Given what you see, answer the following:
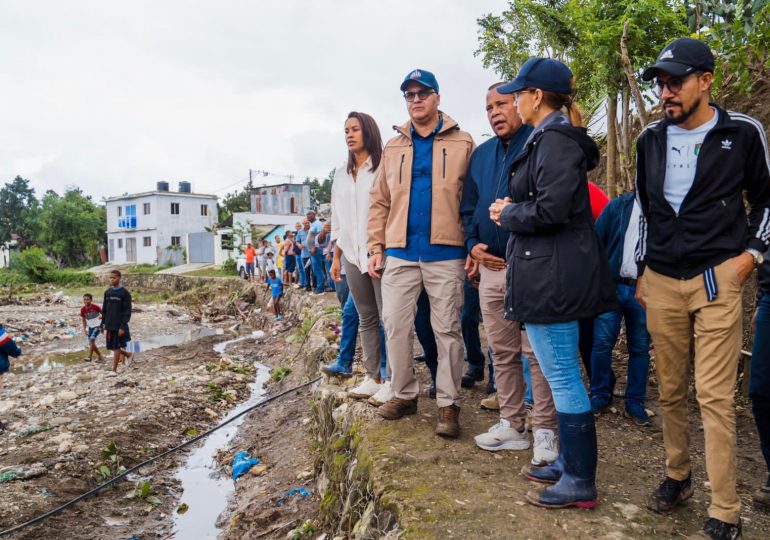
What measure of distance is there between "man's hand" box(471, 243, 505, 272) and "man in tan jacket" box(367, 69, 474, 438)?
0.65ft

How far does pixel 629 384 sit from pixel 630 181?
2.75m

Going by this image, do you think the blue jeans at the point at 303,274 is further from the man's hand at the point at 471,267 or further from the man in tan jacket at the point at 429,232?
the man's hand at the point at 471,267

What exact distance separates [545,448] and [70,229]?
53552mm

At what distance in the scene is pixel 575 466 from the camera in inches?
99.0

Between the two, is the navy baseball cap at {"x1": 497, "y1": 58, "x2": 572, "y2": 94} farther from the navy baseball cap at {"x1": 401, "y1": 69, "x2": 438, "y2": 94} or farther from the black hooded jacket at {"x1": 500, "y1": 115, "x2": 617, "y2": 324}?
the navy baseball cap at {"x1": 401, "y1": 69, "x2": 438, "y2": 94}

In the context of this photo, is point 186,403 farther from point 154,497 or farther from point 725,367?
point 725,367

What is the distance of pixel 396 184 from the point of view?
11.7 ft

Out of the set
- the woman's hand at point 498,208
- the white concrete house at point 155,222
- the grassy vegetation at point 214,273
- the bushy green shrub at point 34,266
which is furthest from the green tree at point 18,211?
the woman's hand at point 498,208

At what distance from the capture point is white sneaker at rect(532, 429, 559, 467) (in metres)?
2.88

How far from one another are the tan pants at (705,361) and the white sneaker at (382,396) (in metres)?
1.88

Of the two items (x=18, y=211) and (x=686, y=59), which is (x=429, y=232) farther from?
(x=18, y=211)

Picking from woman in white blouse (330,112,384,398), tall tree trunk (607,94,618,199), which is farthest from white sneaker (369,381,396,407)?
tall tree trunk (607,94,618,199)

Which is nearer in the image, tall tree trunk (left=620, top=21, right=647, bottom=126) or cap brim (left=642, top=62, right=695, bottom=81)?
cap brim (left=642, top=62, right=695, bottom=81)

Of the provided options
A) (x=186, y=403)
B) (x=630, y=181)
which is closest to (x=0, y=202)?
(x=186, y=403)
